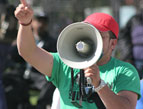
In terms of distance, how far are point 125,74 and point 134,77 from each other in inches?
2.7

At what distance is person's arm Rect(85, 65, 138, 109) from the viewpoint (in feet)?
7.84

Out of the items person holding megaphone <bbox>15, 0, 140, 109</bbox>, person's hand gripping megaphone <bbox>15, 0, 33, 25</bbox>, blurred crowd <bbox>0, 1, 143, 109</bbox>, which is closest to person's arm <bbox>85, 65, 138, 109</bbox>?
person holding megaphone <bbox>15, 0, 140, 109</bbox>

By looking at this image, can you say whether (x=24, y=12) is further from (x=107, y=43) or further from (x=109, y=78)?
(x=109, y=78)

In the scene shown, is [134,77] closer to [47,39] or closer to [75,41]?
[75,41]

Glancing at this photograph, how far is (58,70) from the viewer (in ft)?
9.47

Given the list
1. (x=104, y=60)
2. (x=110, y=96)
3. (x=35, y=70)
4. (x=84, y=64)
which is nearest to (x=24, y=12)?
(x=84, y=64)

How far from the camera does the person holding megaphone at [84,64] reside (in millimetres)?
2523

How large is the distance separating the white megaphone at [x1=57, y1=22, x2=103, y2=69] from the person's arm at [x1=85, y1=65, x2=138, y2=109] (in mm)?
73

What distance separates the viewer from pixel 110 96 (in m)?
2.46

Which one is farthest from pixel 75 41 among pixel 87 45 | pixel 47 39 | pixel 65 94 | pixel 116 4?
pixel 116 4

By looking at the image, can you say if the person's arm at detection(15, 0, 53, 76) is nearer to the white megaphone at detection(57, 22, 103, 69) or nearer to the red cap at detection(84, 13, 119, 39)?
the white megaphone at detection(57, 22, 103, 69)

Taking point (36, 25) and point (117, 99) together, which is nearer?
point (117, 99)

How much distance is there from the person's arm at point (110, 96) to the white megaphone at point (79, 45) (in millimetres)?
73

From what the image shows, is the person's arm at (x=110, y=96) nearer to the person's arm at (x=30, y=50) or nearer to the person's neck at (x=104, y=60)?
the person's neck at (x=104, y=60)
